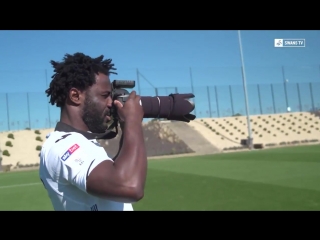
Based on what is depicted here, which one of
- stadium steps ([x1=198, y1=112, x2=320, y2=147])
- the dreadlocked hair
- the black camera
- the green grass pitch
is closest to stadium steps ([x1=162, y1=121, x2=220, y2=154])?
stadium steps ([x1=198, y1=112, x2=320, y2=147])

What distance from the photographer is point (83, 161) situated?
5.07ft

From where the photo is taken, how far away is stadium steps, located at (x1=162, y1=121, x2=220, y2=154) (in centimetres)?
2994

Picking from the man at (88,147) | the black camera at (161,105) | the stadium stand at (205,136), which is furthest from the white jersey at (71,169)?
the stadium stand at (205,136)

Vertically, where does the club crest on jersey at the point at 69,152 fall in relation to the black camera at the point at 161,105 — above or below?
below

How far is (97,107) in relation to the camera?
5.72 feet

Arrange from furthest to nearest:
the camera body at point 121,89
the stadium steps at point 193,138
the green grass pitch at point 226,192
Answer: the stadium steps at point 193,138 < the green grass pitch at point 226,192 < the camera body at point 121,89

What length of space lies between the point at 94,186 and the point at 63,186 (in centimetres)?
24

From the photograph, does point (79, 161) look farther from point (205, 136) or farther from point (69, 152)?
point (205, 136)

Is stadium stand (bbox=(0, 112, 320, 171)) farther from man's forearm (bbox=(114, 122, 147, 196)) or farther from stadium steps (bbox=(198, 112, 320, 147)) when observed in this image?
man's forearm (bbox=(114, 122, 147, 196))

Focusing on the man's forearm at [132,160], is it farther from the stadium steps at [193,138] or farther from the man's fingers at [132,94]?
the stadium steps at [193,138]

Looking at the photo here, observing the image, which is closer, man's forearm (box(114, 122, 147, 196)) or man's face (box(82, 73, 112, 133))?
man's forearm (box(114, 122, 147, 196))

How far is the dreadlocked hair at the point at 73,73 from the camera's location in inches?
69.4

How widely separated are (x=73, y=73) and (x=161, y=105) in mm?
455
